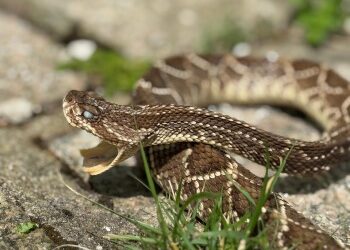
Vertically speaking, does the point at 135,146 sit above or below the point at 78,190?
above

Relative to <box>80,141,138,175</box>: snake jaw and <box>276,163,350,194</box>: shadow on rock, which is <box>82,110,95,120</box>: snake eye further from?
<box>276,163,350,194</box>: shadow on rock

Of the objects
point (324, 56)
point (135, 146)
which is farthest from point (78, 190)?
point (324, 56)

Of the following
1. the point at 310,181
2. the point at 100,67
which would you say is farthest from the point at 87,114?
the point at 100,67

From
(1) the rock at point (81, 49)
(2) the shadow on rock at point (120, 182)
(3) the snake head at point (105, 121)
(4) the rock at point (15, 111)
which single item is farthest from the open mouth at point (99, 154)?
(1) the rock at point (81, 49)

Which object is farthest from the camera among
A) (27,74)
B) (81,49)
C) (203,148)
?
(81,49)

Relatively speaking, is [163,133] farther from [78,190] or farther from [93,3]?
[93,3]

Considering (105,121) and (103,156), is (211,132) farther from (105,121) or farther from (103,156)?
(103,156)
